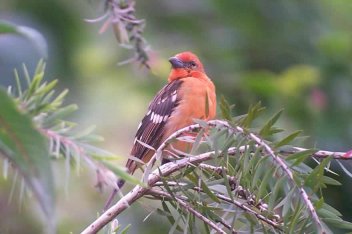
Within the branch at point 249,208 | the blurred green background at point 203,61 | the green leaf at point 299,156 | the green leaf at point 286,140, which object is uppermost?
the green leaf at point 286,140

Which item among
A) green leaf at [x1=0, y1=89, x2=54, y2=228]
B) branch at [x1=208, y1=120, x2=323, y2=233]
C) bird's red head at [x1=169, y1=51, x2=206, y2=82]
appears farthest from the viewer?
bird's red head at [x1=169, y1=51, x2=206, y2=82]

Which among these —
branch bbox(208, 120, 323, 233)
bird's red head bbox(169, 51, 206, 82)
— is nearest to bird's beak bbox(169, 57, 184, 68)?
bird's red head bbox(169, 51, 206, 82)

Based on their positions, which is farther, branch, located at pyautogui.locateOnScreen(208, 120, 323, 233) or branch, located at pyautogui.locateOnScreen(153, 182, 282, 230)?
branch, located at pyautogui.locateOnScreen(153, 182, 282, 230)

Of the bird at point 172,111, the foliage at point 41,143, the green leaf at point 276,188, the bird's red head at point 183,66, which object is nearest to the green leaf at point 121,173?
the foliage at point 41,143

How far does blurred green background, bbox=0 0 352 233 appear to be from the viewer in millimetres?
4129

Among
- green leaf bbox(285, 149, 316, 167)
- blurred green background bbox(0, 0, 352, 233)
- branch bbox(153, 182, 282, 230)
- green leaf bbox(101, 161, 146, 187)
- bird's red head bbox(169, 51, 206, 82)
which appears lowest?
blurred green background bbox(0, 0, 352, 233)

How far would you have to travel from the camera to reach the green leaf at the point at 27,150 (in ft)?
→ 2.74

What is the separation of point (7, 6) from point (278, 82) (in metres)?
1.82

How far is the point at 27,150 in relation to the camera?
34.1 inches

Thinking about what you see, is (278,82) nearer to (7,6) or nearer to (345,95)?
(345,95)

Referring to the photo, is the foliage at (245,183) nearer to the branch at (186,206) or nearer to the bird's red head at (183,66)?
the branch at (186,206)

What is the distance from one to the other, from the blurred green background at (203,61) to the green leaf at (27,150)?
9.23 ft

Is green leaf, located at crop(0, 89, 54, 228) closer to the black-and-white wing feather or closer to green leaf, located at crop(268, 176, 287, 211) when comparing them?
green leaf, located at crop(268, 176, 287, 211)

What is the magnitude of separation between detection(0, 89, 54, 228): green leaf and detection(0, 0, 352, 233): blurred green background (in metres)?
2.81
